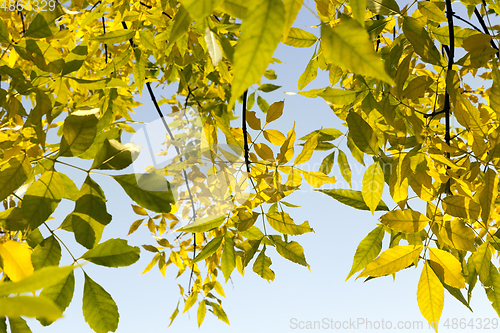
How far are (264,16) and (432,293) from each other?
1.87ft

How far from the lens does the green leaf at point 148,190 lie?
0.52 metres

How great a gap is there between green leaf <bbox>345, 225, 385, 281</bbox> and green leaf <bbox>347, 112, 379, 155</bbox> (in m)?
0.18

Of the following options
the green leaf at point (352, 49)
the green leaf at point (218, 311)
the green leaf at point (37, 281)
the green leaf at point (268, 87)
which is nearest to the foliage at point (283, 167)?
the green leaf at point (352, 49)

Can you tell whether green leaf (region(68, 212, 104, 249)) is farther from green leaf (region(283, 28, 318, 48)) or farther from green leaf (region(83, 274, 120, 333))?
green leaf (region(283, 28, 318, 48))

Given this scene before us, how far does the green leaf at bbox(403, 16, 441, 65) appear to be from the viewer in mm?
589

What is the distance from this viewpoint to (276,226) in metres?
0.74

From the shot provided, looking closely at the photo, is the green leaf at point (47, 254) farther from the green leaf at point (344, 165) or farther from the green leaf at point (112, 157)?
the green leaf at point (344, 165)

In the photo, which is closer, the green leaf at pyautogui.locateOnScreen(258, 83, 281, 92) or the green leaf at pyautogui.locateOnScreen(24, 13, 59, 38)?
the green leaf at pyautogui.locateOnScreen(24, 13, 59, 38)

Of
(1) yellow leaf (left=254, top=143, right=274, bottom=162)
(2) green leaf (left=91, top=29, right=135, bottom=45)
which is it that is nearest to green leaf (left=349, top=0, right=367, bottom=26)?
(1) yellow leaf (left=254, top=143, right=274, bottom=162)

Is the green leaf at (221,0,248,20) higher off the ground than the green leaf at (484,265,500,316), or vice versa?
the green leaf at (221,0,248,20)

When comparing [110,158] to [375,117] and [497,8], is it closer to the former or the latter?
[375,117]

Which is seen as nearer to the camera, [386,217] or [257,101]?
[386,217]

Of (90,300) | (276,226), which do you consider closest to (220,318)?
(276,226)

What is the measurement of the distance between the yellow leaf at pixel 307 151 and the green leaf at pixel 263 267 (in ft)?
0.89
